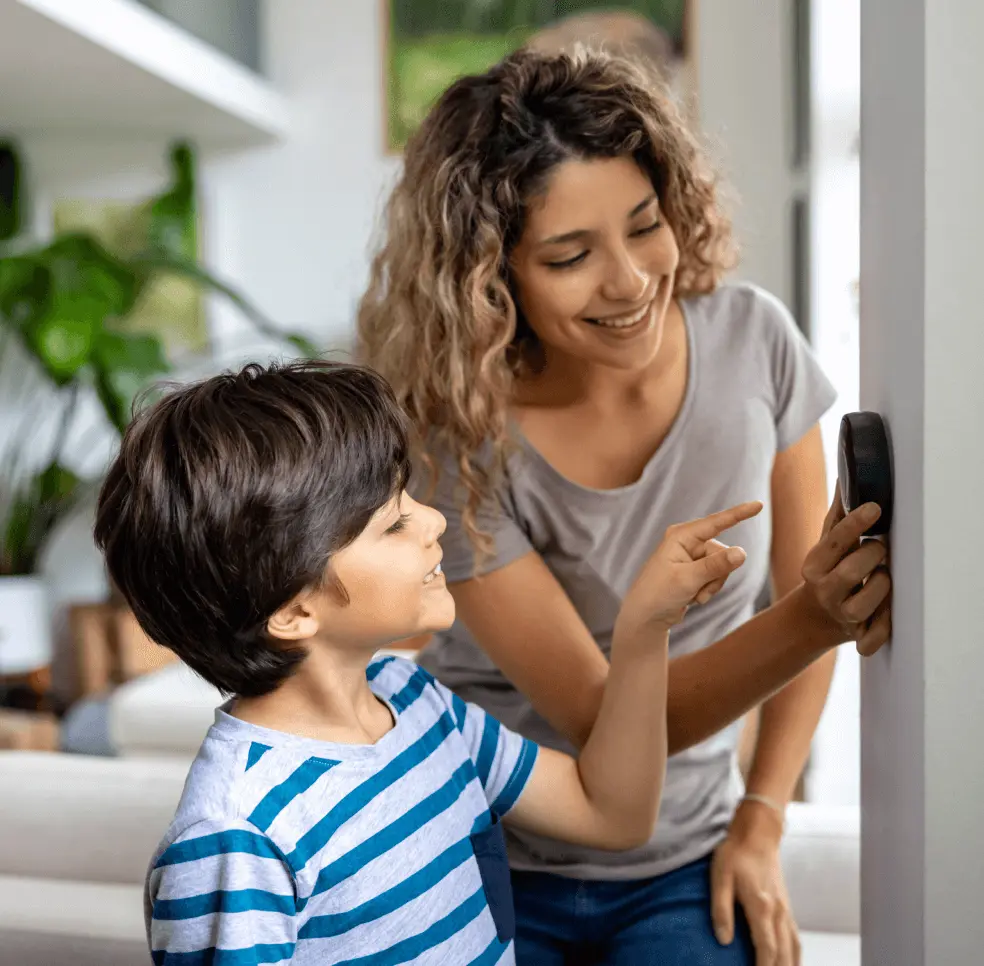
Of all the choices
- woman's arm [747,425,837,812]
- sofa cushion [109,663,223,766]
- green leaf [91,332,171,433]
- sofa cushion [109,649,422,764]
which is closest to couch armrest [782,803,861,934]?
woman's arm [747,425,837,812]

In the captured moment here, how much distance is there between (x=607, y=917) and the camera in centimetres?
122

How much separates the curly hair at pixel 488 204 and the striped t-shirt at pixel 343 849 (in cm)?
25

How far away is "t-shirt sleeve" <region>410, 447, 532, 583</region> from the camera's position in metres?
1.19

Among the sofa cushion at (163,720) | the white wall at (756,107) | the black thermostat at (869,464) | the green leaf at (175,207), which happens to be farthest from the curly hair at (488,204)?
the green leaf at (175,207)

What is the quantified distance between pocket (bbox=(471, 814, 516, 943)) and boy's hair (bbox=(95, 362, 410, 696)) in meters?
0.26

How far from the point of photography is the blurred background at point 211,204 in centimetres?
306

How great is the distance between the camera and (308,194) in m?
4.65

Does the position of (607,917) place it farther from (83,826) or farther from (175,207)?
(175,207)

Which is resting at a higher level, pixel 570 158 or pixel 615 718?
pixel 570 158

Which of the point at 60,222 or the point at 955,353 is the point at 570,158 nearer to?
the point at 955,353

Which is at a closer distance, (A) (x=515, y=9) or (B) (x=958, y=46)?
(B) (x=958, y=46)

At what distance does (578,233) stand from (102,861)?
1006mm

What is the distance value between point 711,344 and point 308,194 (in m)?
3.68

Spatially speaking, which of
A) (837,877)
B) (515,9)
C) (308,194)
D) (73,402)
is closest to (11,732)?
(73,402)
